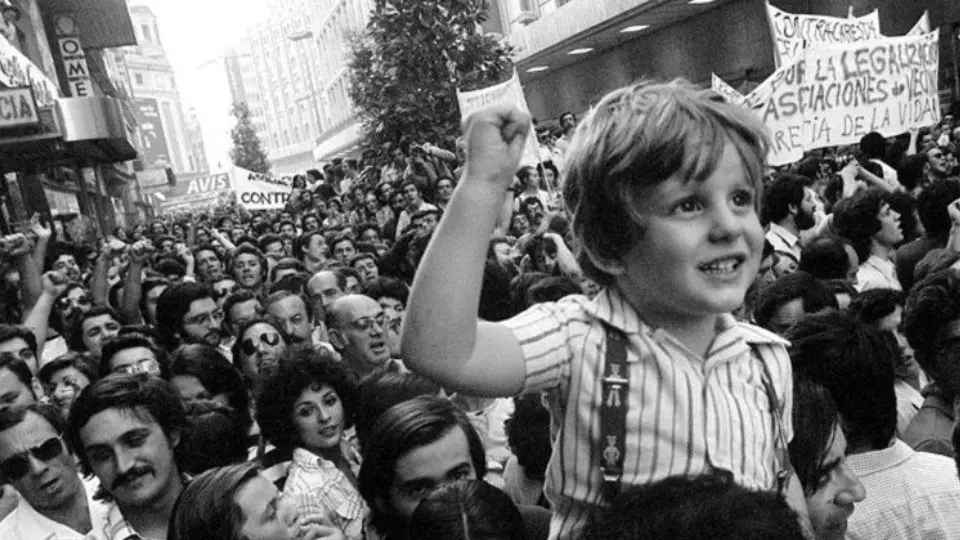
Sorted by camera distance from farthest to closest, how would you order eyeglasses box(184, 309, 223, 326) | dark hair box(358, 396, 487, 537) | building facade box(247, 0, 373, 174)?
building facade box(247, 0, 373, 174)
eyeglasses box(184, 309, 223, 326)
dark hair box(358, 396, 487, 537)

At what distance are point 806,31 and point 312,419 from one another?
18.8 ft

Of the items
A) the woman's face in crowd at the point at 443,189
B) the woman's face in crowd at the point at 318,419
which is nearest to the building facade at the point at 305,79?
the woman's face in crowd at the point at 443,189

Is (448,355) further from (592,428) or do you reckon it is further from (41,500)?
(41,500)

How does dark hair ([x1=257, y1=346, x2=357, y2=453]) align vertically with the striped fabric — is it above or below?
below

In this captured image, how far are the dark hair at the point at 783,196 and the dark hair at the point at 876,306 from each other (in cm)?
239

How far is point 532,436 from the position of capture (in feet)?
10.0

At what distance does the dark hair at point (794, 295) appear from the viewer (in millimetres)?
3715

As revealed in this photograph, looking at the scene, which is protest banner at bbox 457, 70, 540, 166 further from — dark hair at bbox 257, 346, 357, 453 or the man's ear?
dark hair at bbox 257, 346, 357, 453

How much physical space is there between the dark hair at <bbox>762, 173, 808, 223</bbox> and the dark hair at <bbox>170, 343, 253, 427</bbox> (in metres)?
3.30

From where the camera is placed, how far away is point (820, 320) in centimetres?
263

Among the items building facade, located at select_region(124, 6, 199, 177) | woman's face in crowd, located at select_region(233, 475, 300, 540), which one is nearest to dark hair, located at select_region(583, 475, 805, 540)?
woman's face in crowd, located at select_region(233, 475, 300, 540)

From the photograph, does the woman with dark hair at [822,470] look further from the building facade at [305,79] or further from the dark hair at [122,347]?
the building facade at [305,79]

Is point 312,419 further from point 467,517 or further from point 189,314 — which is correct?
point 189,314

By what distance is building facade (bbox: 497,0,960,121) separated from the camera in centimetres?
1587
